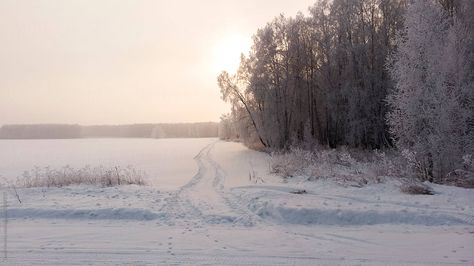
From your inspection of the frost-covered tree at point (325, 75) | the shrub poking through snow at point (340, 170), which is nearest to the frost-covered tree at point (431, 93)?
the shrub poking through snow at point (340, 170)

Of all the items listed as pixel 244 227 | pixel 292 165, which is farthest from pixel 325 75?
pixel 244 227

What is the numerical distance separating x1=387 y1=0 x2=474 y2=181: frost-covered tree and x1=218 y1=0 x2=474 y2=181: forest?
1.8 inches

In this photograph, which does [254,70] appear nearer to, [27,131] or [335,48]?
[335,48]

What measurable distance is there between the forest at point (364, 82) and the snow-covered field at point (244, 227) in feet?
19.2

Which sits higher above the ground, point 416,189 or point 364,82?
point 364,82

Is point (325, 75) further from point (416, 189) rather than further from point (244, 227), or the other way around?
point (244, 227)

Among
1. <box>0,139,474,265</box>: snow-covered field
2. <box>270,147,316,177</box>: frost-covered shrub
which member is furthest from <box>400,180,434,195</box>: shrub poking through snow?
<box>270,147,316,177</box>: frost-covered shrub

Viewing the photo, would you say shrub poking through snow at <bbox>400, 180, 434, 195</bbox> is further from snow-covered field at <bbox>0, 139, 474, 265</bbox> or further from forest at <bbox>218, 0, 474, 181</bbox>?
forest at <bbox>218, 0, 474, 181</bbox>

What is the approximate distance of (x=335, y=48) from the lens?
4256 centimetres

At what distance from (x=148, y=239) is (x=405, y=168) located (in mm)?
13870

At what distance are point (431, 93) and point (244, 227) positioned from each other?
1310 centimetres

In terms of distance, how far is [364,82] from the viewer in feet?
129

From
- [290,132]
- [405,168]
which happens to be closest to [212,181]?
[405,168]

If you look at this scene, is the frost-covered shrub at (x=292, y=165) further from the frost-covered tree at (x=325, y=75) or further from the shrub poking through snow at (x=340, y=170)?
the frost-covered tree at (x=325, y=75)
